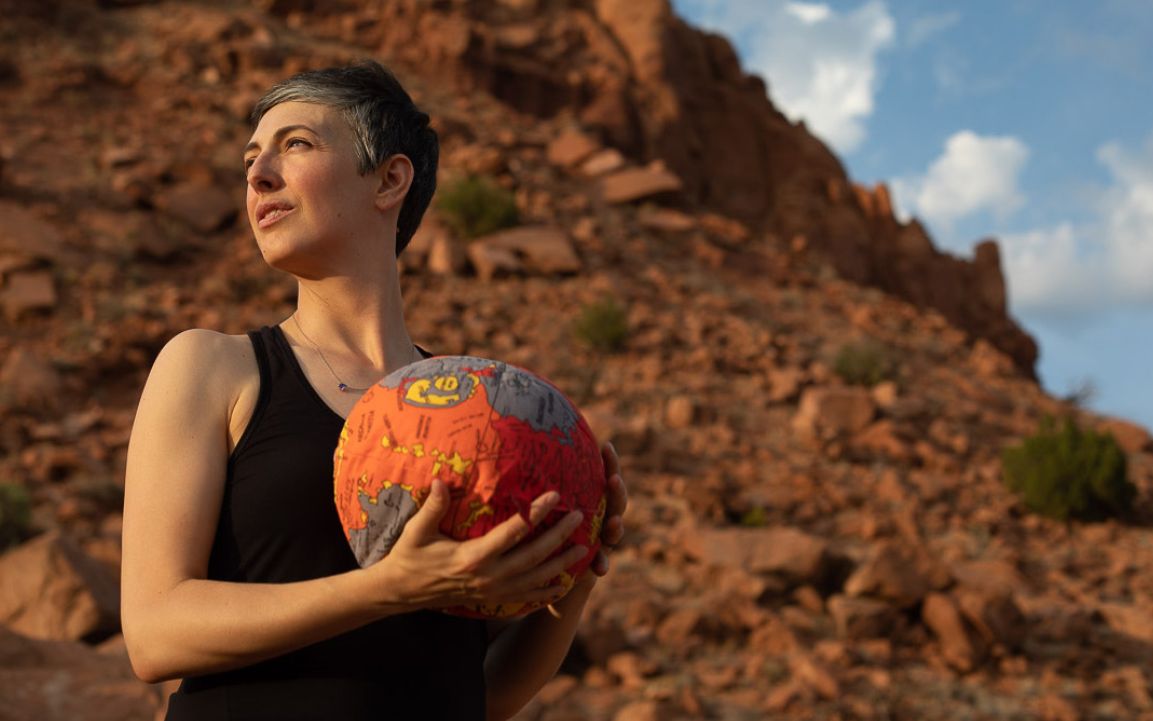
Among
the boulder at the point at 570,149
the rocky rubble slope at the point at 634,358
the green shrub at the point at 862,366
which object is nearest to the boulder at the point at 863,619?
the rocky rubble slope at the point at 634,358

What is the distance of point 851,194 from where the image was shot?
27141 mm

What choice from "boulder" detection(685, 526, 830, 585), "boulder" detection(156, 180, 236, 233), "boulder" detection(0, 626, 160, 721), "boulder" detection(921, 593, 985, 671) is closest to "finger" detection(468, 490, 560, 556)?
"boulder" detection(0, 626, 160, 721)

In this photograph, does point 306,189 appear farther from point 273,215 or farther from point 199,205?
point 199,205

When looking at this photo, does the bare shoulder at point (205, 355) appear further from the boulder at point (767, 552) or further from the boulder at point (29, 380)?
the boulder at point (29, 380)

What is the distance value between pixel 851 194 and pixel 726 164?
3.69m

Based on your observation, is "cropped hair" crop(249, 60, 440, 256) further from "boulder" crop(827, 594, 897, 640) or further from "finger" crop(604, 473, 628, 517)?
"boulder" crop(827, 594, 897, 640)

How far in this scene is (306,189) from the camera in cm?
200

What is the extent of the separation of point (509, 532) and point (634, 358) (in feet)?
39.2

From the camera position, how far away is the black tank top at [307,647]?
171 cm

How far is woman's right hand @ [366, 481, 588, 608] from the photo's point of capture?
4.86 feet

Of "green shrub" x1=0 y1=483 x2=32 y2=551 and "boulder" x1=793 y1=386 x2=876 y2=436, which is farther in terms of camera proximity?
"boulder" x1=793 y1=386 x2=876 y2=436

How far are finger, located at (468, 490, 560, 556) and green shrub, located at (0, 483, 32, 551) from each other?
7747 mm

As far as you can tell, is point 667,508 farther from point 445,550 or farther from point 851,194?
point 851,194

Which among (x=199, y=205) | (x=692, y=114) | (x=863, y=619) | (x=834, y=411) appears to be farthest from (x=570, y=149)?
(x=863, y=619)
